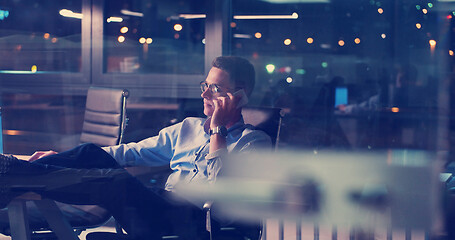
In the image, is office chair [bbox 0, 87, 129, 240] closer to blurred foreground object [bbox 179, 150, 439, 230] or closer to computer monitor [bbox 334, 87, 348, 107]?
blurred foreground object [bbox 179, 150, 439, 230]

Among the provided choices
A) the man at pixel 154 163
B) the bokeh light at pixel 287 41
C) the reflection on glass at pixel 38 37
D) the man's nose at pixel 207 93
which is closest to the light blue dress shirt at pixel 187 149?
the man at pixel 154 163

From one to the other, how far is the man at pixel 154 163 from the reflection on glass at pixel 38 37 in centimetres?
159

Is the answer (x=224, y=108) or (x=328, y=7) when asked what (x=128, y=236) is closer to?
(x=224, y=108)

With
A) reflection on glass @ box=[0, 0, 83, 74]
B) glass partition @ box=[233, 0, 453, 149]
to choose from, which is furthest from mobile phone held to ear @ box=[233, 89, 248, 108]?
reflection on glass @ box=[0, 0, 83, 74]

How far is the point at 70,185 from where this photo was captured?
1558 millimetres

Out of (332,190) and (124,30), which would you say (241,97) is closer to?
(332,190)

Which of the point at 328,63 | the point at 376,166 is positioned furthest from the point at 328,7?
the point at 376,166

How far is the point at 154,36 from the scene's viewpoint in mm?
3285

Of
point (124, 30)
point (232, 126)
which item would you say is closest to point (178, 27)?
point (124, 30)

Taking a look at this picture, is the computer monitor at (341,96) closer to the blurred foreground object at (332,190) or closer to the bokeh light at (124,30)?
the blurred foreground object at (332,190)

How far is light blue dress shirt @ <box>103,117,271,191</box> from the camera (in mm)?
1895

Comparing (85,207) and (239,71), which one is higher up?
(239,71)

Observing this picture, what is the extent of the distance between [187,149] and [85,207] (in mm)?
459

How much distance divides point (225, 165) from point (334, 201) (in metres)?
0.89
